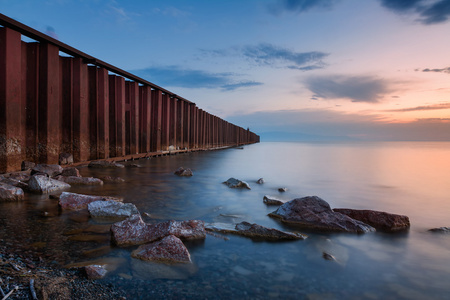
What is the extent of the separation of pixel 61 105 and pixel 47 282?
6534 mm

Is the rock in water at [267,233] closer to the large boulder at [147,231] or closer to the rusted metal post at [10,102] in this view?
the large boulder at [147,231]

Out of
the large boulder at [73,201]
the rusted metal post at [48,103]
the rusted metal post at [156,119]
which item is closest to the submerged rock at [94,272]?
the large boulder at [73,201]

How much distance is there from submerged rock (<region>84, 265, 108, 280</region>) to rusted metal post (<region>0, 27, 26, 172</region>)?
4.88m

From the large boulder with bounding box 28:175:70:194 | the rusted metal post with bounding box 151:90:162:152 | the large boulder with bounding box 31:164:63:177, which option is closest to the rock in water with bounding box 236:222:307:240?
the large boulder with bounding box 28:175:70:194

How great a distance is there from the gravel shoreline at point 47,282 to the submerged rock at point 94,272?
0.11 feet

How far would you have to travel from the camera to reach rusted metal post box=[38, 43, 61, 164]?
20.4 ft

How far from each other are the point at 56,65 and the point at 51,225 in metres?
5.19

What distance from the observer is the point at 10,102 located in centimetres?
546

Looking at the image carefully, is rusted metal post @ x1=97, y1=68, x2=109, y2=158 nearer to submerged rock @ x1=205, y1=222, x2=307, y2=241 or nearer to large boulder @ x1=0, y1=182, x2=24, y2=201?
large boulder @ x1=0, y1=182, x2=24, y2=201

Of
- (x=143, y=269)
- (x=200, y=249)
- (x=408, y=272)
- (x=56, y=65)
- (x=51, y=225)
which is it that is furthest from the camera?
(x=56, y=65)

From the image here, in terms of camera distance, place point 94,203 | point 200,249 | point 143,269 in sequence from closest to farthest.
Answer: point 143,269 → point 200,249 → point 94,203

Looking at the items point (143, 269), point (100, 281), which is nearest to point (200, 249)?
point (143, 269)

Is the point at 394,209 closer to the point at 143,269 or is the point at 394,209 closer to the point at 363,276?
the point at 363,276

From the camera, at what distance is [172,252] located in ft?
6.98
